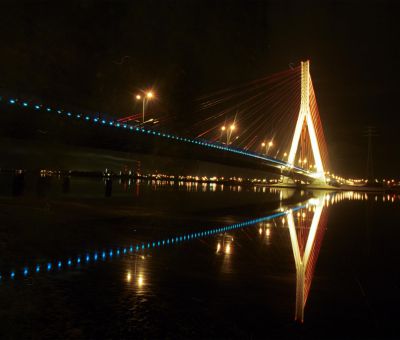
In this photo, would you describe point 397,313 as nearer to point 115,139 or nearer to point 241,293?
point 241,293

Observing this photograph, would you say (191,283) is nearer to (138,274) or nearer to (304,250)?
(138,274)

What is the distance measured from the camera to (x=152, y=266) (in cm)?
926

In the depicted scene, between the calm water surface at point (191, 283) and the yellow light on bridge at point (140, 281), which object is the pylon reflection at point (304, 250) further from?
the yellow light on bridge at point (140, 281)

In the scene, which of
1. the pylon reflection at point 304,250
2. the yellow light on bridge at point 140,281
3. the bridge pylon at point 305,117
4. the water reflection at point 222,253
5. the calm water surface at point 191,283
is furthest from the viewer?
the bridge pylon at point 305,117

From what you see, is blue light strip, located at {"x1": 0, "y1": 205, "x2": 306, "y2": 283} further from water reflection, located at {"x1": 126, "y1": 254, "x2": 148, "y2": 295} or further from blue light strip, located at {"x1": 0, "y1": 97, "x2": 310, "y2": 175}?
blue light strip, located at {"x1": 0, "y1": 97, "x2": 310, "y2": 175}

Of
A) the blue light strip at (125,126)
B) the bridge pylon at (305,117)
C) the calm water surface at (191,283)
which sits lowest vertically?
the calm water surface at (191,283)

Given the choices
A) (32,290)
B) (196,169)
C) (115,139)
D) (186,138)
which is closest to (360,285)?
(32,290)

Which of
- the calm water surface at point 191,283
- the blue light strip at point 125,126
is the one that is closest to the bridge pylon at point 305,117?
the blue light strip at point 125,126

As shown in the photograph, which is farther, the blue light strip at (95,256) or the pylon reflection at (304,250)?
the blue light strip at (95,256)

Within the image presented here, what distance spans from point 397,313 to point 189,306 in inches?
100

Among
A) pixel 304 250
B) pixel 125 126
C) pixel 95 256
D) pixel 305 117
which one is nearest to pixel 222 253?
pixel 304 250

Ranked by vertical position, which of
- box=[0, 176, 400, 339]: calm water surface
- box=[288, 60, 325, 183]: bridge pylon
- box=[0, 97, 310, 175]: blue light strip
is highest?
box=[288, 60, 325, 183]: bridge pylon

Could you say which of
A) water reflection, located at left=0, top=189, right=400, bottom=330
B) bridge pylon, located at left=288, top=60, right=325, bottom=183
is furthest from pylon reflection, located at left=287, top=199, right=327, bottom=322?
bridge pylon, located at left=288, top=60, right=325, bottom=183

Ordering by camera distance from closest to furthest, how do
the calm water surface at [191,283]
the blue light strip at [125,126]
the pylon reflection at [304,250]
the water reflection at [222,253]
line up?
the calm water surface at [191,283] < the pylon reflection at [304,250] < the water reflection at [222,253] < the blue light strip at [125,126]
